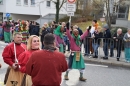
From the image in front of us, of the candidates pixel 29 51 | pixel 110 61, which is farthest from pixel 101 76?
pixel 29 51

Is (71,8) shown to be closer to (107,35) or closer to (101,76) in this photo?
(107,35)

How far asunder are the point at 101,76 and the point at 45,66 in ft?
16.5

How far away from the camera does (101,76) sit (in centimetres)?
782

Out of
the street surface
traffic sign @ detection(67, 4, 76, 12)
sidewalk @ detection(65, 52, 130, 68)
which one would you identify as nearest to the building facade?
sidewalk @ detection(65, 52, 130, 68)

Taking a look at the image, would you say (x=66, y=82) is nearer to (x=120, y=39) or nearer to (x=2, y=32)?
(x=120, y=39)

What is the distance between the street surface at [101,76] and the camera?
274 inches

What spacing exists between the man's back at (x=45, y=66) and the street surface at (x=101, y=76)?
3.59m

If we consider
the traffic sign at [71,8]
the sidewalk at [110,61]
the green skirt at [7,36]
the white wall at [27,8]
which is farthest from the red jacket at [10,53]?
the white wall at [27,8]

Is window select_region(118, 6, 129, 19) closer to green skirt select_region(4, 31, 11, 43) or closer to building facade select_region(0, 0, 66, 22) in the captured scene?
building facade select_region(0, 0, 66, 22)

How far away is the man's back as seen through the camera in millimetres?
3148

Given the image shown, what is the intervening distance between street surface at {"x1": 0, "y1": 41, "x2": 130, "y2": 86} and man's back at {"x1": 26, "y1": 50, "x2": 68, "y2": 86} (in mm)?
3594

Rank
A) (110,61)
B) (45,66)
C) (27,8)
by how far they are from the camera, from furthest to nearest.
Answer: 1. (27,8)
2. (110,61)
3. (45,66)

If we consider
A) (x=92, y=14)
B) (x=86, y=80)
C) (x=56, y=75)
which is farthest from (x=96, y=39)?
(x=92, y=14)

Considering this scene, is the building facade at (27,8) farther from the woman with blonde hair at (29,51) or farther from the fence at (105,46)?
the woman with blonde hair at (29,51)
